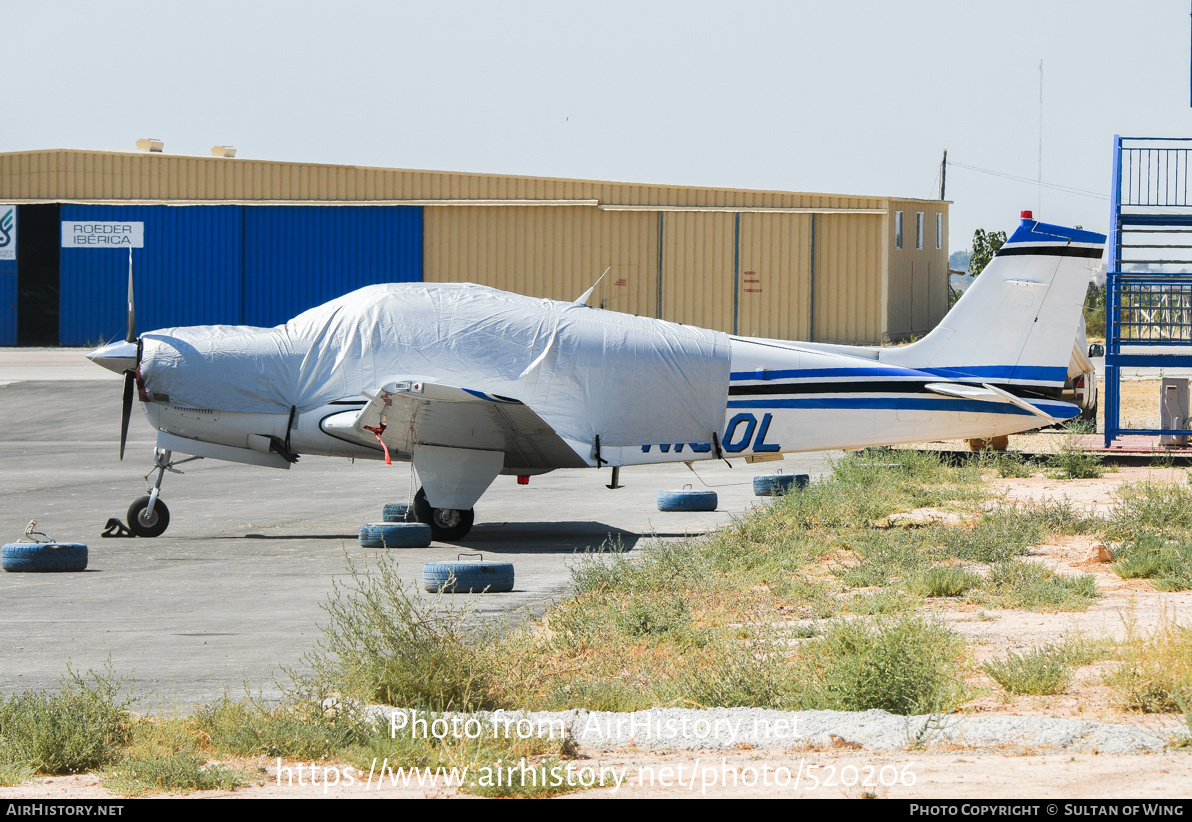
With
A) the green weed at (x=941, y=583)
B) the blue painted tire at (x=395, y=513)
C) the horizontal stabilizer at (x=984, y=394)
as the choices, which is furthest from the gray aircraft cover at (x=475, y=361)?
the green weed at (x=941, y=583)

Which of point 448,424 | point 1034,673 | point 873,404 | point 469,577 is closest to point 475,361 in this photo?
point 448,424

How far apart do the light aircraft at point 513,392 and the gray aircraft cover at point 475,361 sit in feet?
0.06

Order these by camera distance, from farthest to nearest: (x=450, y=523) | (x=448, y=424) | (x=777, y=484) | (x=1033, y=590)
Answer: (x=777, y=484) < (x=450, y=523) < (x=448, y=424) < (x=1033, y=590)

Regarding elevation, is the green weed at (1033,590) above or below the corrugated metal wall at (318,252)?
below

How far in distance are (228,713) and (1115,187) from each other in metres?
20.4

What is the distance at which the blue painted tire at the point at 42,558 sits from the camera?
1187cm

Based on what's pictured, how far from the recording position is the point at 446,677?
6750 mm

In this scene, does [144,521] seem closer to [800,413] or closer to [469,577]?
[469,577]

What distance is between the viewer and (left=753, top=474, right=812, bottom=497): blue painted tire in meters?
17.6

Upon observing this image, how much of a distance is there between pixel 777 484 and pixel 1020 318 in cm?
417

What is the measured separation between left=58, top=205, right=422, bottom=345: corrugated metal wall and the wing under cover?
29.3 metres

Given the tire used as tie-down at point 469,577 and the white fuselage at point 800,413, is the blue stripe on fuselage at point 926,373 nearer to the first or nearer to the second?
the white fuselage at point 800,413

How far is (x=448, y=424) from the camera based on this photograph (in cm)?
1362
